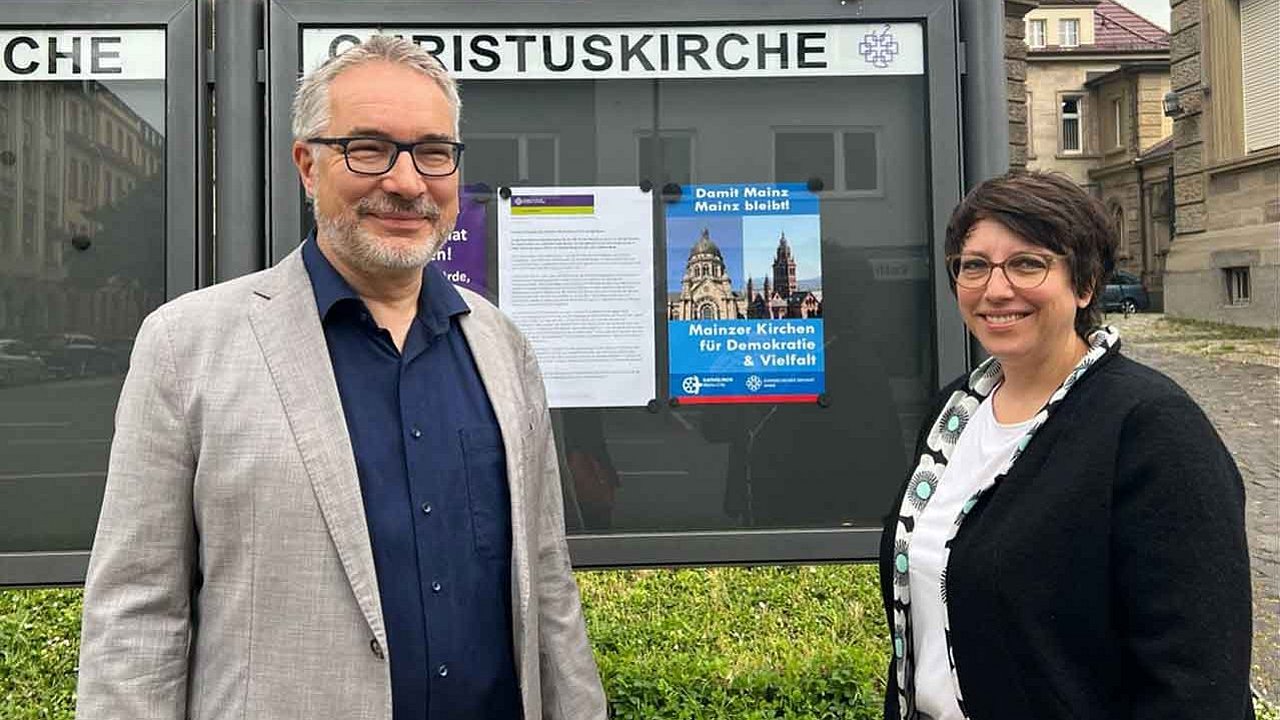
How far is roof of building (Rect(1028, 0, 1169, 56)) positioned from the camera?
5309cm

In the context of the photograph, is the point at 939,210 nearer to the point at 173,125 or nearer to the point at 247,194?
the point at 247,194

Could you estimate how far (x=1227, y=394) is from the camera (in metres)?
12.2

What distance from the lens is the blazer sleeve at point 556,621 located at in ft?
6.91

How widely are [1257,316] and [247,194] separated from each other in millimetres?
19152

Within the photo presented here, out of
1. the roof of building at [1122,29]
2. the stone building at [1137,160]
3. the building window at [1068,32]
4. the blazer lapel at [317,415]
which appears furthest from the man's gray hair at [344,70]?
the building window at [1068,32]

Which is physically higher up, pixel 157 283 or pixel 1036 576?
pixel 157 283

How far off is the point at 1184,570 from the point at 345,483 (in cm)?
134

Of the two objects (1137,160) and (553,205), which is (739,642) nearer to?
(553,205)

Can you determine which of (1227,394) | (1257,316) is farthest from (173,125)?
(1257,316)

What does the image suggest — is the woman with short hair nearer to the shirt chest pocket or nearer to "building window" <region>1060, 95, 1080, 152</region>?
the shirt chest pocket

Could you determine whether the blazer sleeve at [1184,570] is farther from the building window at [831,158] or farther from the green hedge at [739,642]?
the green hedge at [739,642]

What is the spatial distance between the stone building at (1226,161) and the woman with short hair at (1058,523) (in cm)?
1830

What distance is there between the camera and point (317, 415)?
5.97 ft

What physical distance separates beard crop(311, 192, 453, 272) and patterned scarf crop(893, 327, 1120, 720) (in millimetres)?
1051
